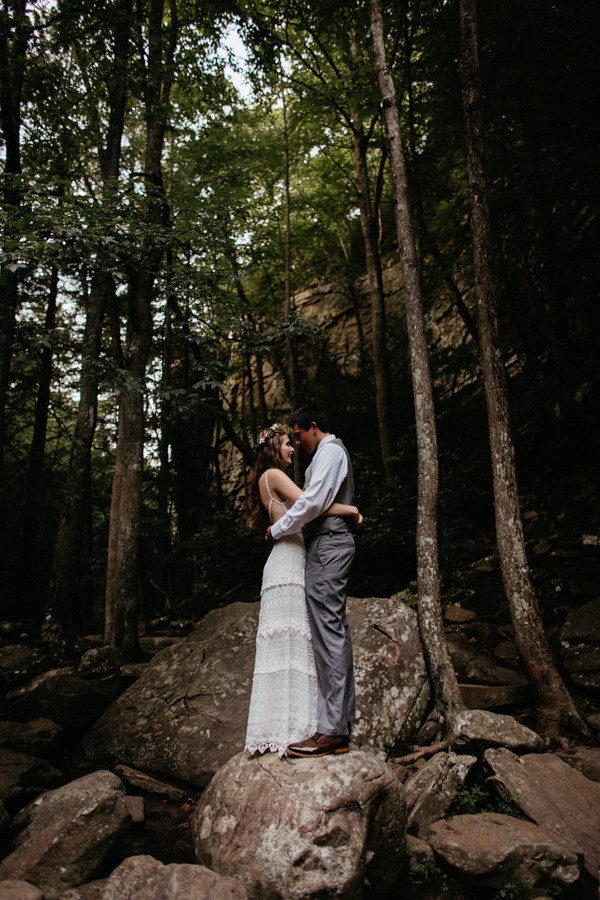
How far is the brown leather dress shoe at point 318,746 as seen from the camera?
3426mm

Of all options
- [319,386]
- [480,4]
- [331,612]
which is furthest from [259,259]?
[331,612]

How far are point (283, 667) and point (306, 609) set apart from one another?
0.42 m

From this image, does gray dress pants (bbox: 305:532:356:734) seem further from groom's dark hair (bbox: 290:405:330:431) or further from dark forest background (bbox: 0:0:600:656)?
dark forest background (bbox: 0:0:600:656)

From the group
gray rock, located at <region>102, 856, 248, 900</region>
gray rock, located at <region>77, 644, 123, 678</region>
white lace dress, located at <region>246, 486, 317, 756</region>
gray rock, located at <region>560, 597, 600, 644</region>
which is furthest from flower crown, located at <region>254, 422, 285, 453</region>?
gray rock, located at <region>560, 597, 600, 644</region>

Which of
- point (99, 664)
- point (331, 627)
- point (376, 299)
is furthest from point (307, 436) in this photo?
point (376, 299)

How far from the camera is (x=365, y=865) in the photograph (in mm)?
3227

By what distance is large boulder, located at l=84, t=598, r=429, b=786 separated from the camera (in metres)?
5.10

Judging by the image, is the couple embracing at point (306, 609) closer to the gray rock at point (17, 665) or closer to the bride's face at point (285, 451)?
the bride's face at point (285, 451)

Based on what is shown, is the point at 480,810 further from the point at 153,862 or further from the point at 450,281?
the point at 450,281

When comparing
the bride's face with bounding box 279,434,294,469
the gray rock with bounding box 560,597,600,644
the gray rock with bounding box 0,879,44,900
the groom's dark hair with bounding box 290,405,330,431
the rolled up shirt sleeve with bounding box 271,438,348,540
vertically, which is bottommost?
the gray rock with bounding box 0,879,44,900

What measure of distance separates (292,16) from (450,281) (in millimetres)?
6558

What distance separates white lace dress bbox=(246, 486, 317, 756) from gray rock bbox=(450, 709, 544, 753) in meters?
1.73

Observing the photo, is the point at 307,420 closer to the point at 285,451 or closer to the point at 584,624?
the point at 285,451

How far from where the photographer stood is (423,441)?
621cm
